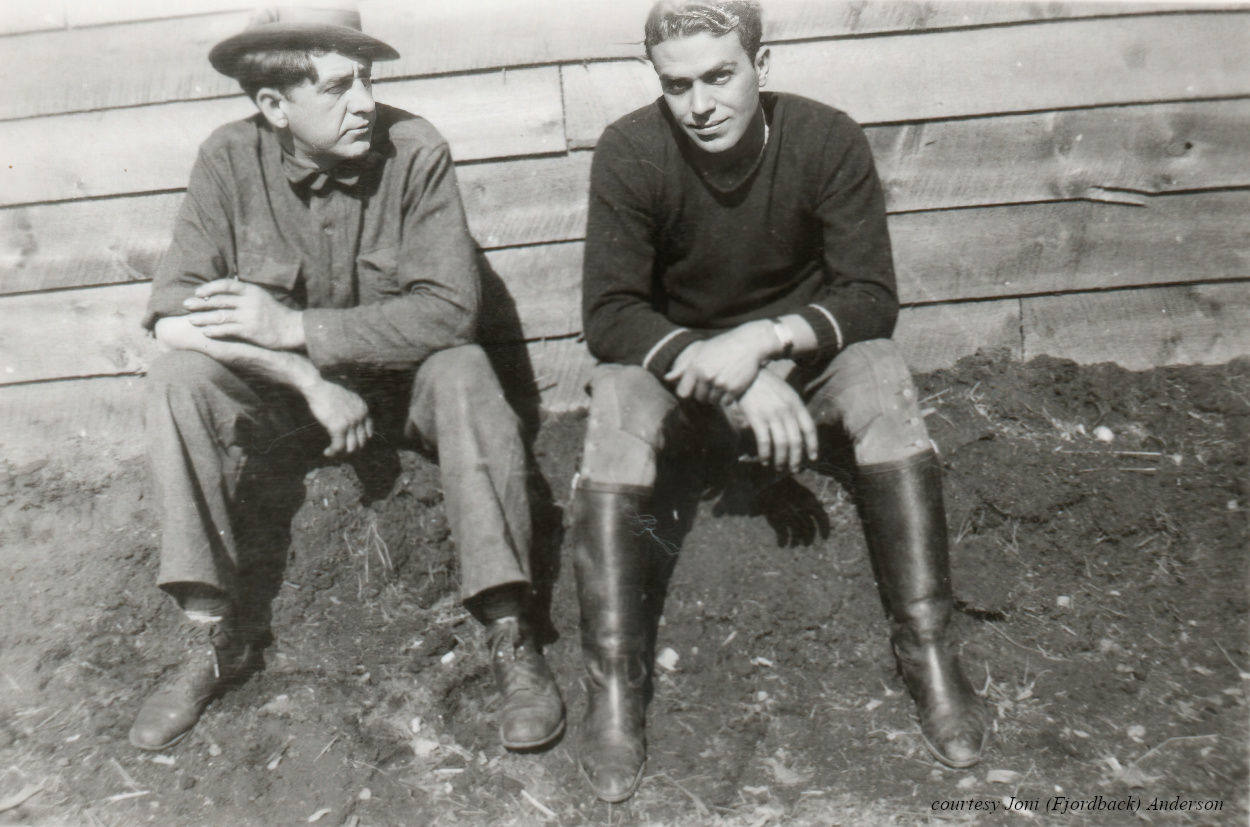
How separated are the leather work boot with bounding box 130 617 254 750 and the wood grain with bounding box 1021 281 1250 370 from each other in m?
2.78

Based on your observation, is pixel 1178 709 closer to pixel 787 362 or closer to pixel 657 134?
pixel 787 362

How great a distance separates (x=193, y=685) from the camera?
241cm

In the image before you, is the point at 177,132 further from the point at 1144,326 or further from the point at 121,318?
the point at 1144,326

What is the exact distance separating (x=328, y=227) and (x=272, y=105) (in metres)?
0.36

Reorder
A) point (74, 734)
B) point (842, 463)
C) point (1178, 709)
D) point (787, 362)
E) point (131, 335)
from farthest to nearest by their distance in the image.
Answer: point (131, 335)
point (842, 463)
point (787, 362)
point (74, 734)
point (1178, 709)

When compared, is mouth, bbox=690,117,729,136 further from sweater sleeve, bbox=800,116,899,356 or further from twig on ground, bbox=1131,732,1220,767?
twig on ground, bbox=1131,732,1220,767

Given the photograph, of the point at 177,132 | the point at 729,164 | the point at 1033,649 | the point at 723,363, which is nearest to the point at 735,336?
the point at 723,363

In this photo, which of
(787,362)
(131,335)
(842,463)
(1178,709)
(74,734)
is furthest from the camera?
(131,335)

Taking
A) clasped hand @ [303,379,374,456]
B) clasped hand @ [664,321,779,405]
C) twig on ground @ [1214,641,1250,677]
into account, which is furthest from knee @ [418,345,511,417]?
twig on ground @ [1214,641,1250,677]

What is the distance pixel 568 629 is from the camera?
2.63 m

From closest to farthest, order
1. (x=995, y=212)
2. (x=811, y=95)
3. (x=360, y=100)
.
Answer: (x=360, y=100)
(x=811, y=95)
(x=995, y=212)

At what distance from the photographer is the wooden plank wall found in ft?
9.62

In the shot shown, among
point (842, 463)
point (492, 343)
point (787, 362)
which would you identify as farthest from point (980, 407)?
point (492, 343)

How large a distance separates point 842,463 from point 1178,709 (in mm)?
1092
